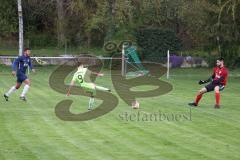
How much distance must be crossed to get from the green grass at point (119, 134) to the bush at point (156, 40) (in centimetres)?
2300

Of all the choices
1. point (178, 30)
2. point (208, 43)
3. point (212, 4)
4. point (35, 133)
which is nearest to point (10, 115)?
point (35, 133)

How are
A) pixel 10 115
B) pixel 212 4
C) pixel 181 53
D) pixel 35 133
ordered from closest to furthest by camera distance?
pixel 35 133 < pixel 10 115 < pixel 212 4 < pixel 181 53

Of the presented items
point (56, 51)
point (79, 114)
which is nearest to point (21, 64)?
point (79, 114)

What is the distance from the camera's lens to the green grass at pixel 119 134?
40.0 ft

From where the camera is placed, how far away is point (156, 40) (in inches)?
1823

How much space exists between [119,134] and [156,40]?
32002 mm

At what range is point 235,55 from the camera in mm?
41594

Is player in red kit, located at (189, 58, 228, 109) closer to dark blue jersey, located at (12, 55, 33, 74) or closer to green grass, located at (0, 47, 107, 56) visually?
dark blue jersey, located at (12, 55, 33, 74)

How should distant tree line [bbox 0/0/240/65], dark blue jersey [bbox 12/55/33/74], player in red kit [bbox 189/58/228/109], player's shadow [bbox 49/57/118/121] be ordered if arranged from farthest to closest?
distant tree line [bbox 0/0/240/65] → dark blue jersey [bbox 12/55/33/74] → player in red kit [bbox 189/58/228/109] → player's shadow [bbox 49/57/118/121]

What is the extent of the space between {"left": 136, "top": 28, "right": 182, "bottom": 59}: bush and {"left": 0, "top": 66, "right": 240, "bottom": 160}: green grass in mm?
22996

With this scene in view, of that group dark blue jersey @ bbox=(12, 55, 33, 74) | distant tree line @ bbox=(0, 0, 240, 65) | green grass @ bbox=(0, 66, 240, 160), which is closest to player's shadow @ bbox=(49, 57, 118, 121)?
green grass @ bbox=(0, 66, 240, 160)

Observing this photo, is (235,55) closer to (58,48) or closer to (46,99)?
(58,48)

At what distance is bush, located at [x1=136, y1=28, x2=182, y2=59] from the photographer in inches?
1819

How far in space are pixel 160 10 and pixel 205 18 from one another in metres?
10.4
